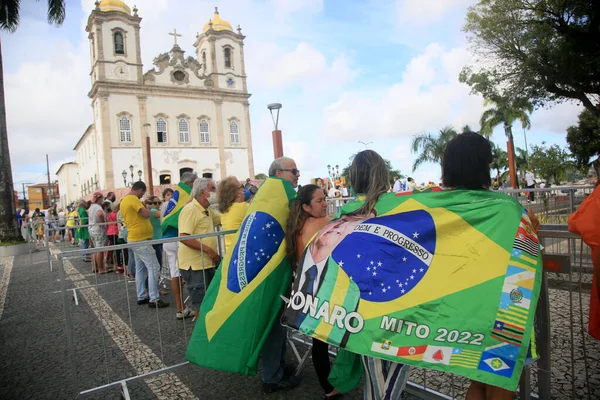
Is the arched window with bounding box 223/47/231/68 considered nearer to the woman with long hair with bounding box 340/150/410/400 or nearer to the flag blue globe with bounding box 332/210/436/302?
the woman with long hair with bounding box 340/150/410/400

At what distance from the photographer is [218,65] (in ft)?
160

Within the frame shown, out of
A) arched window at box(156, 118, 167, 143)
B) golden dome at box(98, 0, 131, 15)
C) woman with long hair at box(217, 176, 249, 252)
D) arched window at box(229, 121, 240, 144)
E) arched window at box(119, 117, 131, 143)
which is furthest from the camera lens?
arched window at box(229, 121, 240, 144)

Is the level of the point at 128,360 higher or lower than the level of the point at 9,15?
lower

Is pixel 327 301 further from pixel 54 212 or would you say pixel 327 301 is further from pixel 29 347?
pixel 54 212

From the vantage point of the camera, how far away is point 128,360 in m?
4.16

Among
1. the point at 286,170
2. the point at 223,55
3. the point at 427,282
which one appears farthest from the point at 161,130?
the point at 427,282

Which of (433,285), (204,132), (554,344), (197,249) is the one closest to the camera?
(433,285)

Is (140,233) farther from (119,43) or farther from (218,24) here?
(218,24)

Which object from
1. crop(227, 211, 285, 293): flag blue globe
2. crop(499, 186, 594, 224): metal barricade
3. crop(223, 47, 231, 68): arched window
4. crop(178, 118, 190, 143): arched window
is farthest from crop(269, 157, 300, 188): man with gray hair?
crop(223, 47, 231, 68): arched window

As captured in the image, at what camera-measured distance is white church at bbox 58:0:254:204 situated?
41656 millimetres

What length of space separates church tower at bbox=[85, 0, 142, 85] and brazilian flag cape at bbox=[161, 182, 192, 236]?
40.8 metres

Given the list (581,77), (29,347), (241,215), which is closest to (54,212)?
(29,347)

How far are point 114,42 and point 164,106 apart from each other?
25.5 ft

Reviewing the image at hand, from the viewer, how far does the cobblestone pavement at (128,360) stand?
3.26m
